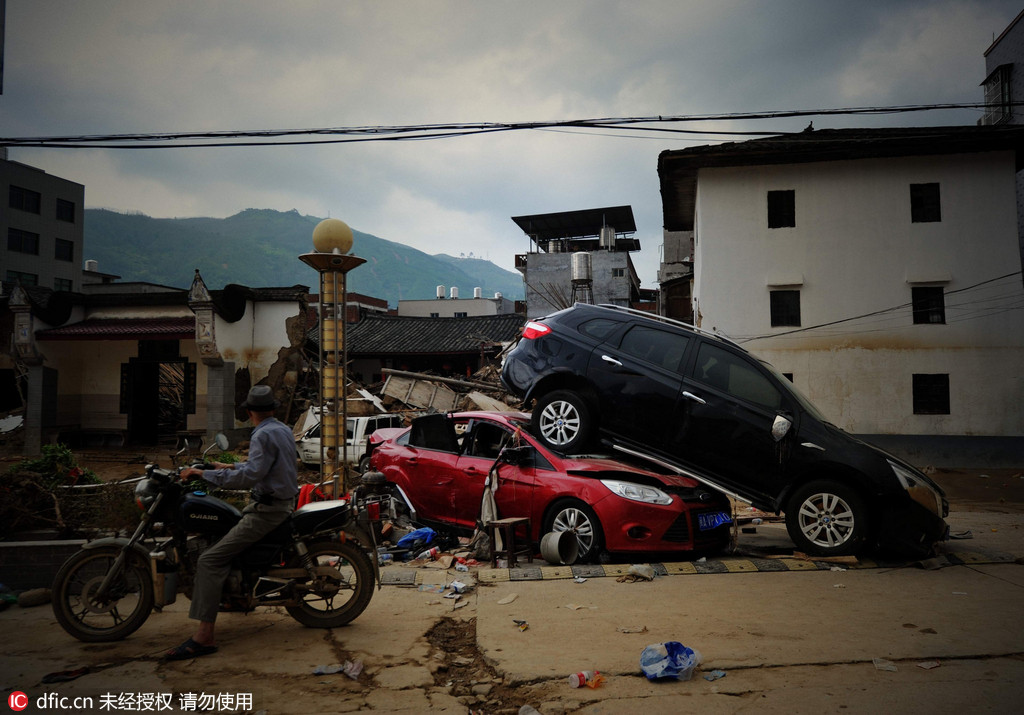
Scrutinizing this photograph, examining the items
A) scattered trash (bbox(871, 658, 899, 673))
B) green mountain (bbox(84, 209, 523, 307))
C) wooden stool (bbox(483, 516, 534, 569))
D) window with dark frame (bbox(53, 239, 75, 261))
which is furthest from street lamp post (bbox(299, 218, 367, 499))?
green mountain (bbox(84, 209, 523, 307))

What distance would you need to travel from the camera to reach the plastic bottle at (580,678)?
11.9 feet

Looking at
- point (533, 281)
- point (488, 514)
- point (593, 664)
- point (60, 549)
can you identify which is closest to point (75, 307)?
point (60, 549)

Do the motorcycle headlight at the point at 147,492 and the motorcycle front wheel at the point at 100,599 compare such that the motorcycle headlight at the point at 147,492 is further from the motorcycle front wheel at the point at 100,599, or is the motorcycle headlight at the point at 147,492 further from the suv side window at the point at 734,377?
the suv side window at the point at 734,377

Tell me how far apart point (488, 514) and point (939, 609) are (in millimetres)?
4014

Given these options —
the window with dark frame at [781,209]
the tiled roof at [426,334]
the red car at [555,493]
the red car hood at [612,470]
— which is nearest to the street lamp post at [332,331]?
the red car at [555,493]

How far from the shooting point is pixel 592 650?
4.17 metres

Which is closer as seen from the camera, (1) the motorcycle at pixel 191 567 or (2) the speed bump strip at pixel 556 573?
(1) the motorcycle at pixel 191 567

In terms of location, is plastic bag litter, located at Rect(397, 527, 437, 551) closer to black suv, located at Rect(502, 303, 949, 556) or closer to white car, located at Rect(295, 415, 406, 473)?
black suv, located at Rect(502, 303, 949, 556)

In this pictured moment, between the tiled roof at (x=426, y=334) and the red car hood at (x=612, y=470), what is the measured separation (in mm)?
20774

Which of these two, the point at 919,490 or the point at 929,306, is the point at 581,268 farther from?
the point at 919,490

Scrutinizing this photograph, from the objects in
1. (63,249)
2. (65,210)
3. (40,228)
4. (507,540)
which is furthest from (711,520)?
(65,210)

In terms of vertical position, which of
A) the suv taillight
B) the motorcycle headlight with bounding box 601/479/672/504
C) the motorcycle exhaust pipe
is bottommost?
the motorcycle exhaust pipe

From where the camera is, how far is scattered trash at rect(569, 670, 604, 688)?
3.62 m

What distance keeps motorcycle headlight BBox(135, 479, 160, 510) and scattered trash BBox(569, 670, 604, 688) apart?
10.1 feet
